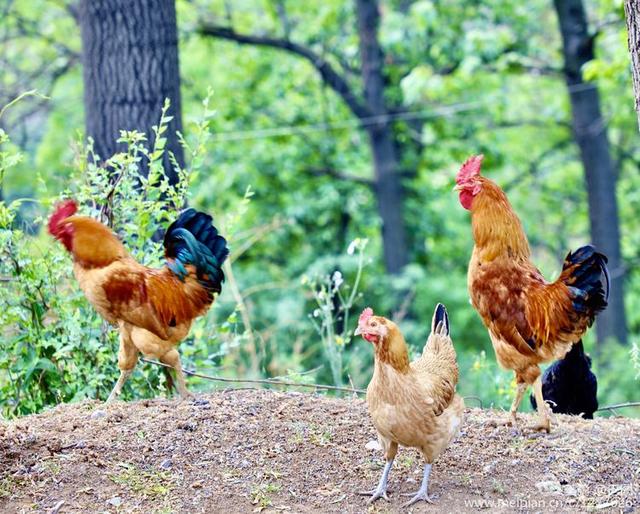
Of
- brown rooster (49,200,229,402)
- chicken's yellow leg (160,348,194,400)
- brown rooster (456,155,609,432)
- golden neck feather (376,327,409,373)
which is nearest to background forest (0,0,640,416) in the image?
chicken's yellow leg (160,348,194,400)

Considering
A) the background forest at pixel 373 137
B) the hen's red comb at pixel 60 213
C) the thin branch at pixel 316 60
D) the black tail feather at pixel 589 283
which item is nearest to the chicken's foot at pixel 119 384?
the hen's red comb at pixel 60 213

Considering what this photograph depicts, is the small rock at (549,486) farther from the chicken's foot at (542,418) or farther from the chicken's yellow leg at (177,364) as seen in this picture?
the chicken's yellow leg at (177,364)

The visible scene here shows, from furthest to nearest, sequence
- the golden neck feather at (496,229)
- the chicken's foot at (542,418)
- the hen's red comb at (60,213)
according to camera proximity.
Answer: the hen's red comb at (60,213), the golden neck feather at (496,229), the chicken's foot at (542,418)

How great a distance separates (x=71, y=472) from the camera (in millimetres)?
4656

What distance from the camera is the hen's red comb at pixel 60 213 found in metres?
5.63

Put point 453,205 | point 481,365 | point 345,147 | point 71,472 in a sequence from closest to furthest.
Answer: point 71,472 < point 481,365 < point 345,147 < point 453,205

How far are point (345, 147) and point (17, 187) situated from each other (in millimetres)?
7554

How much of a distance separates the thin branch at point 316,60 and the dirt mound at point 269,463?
1146 centimetres

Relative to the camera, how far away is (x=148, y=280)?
18.7 feet

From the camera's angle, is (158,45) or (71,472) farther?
(158,45)

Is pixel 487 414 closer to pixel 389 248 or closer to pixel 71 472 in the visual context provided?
pixel 71 472

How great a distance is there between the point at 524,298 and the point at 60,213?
316cm

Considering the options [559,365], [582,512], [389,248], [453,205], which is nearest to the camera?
[582,512]

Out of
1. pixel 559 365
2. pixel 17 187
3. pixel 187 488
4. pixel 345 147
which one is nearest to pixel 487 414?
pixel 559 365
